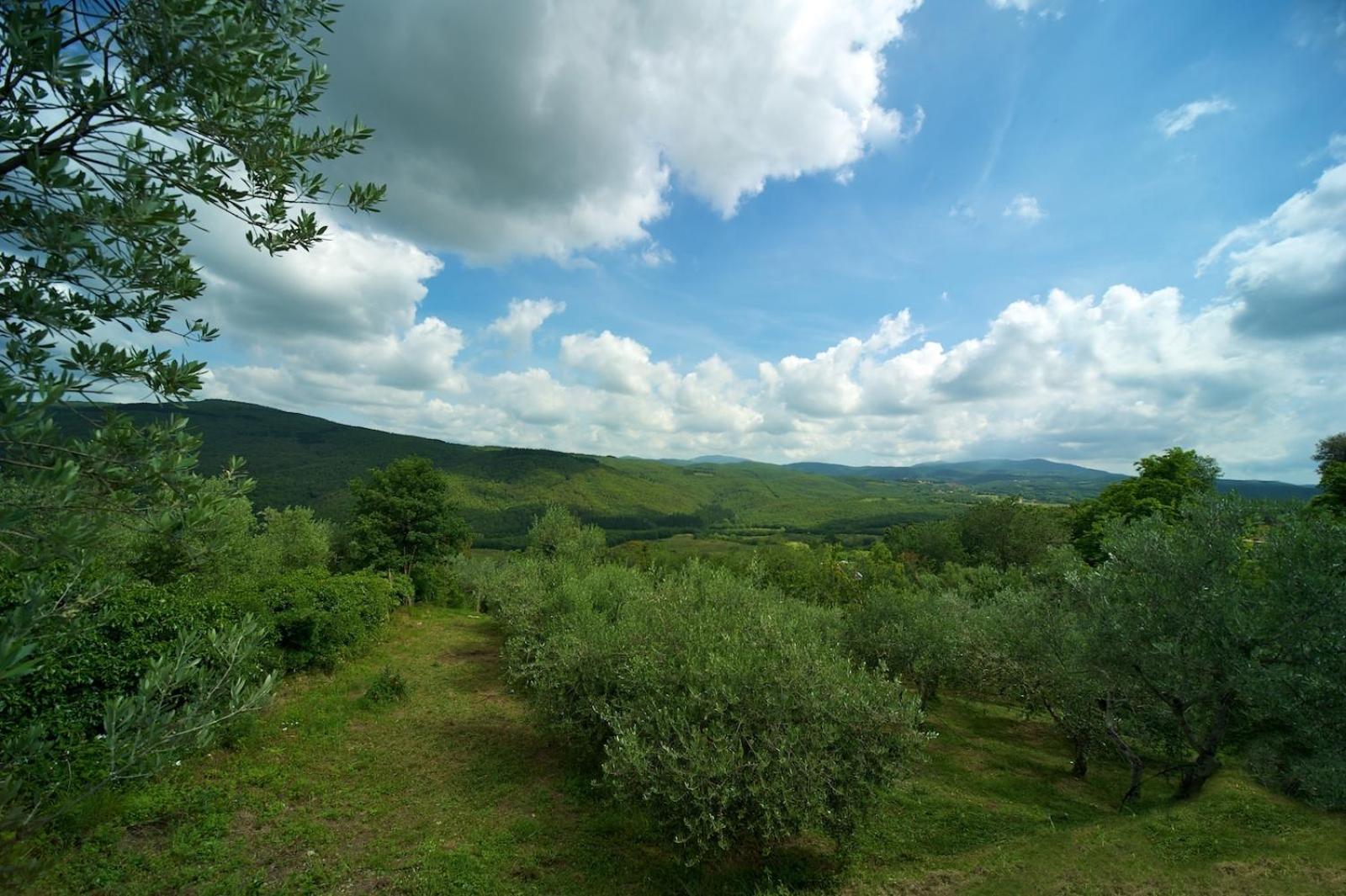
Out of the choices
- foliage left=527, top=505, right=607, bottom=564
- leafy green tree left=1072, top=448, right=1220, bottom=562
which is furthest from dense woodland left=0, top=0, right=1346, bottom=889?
foliage left=527, top=505, right=607, bottom=564

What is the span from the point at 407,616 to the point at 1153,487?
55.5 m

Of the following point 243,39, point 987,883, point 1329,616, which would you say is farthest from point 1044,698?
point 243,39

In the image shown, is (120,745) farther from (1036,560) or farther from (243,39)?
(1036,560)

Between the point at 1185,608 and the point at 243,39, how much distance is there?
19453 mm

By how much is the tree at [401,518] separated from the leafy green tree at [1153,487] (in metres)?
47.0

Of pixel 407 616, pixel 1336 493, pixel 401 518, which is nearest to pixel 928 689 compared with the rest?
pixel 1336 493

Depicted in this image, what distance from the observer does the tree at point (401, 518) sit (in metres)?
34.1

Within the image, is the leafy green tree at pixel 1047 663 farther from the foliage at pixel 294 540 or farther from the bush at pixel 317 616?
the foliage at pixel 294 540

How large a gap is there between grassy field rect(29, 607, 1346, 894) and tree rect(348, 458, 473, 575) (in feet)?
59.6

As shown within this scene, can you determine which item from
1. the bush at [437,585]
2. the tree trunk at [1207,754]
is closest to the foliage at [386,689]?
the bush at [437,585]

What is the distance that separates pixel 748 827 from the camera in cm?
964

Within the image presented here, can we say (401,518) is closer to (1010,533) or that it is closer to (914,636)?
(914,636)

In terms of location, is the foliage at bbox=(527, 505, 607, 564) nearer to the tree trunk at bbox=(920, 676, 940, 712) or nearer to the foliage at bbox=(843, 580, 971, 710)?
the foliage at bbox=(843, 580, 971, 710)

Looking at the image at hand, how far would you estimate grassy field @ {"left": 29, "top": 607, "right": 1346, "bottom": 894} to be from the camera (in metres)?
9.55
